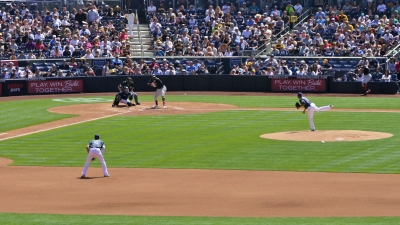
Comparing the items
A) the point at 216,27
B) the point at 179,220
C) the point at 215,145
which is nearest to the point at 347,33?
the point at 216,27

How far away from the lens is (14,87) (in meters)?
47.7

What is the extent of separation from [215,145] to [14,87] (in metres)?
22.2

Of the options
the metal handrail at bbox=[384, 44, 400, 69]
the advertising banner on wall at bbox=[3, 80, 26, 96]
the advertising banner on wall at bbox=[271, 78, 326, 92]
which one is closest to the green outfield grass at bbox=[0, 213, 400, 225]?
the metal handrail at bbox=[384, 44, 400, 69]

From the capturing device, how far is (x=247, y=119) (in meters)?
36.3

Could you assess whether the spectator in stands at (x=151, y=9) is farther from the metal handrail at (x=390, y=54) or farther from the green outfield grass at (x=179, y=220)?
the green outfield grass at (x=179, y=220)

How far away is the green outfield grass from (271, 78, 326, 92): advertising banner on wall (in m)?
30.6

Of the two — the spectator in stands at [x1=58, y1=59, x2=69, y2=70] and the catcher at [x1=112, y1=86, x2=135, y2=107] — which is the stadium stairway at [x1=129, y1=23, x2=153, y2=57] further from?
the catcher at [x1=112, y1=86, x2=135, y2=107]

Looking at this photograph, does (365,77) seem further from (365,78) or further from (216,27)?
(216,27)

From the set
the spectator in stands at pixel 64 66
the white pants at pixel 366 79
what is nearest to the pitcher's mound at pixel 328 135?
the white pants at pixel 366 79

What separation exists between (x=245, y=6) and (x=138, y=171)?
1337 inches

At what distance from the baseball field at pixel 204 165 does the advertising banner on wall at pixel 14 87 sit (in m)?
5.41

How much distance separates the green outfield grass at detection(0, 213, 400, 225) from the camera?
1681 centimetres

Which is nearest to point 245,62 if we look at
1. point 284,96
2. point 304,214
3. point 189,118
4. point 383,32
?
point 284,96

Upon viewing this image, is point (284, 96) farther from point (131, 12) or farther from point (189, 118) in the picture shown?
point (131, 12)
